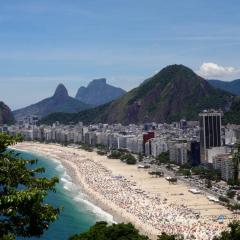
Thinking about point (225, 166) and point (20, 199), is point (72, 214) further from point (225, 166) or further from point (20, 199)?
point (20, 199)

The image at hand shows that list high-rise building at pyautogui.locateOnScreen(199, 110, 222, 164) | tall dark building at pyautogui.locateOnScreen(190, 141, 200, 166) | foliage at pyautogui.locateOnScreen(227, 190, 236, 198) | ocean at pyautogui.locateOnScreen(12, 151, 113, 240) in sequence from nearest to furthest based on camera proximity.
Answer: ocean at pyautogui.locateOnScreen(12, 151, 113, 240)
foliage at pyautogui.locateOnScreen(227, 190, 236, 198)
high-rise building at pyautogui.locateOnScreen(199, 110, 222, 164)
tall dark building at pyautogui.locateOnScreen(190, 141, 200, 166)

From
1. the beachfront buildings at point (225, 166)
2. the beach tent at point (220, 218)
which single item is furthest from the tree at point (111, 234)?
the beachfront buildings at point (225, 166)

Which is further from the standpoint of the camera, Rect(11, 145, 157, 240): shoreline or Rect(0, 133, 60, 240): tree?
Rect(11, 145, 157, 240): shoreline

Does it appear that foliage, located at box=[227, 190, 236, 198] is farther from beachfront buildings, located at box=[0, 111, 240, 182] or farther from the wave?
the wave

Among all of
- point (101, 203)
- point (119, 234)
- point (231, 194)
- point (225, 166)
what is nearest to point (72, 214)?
point (101, 203)

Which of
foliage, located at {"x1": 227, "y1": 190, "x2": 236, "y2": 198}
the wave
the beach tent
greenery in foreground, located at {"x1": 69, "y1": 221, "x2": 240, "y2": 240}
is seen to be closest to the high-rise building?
the wave

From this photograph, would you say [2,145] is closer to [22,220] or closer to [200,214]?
[22,220]
